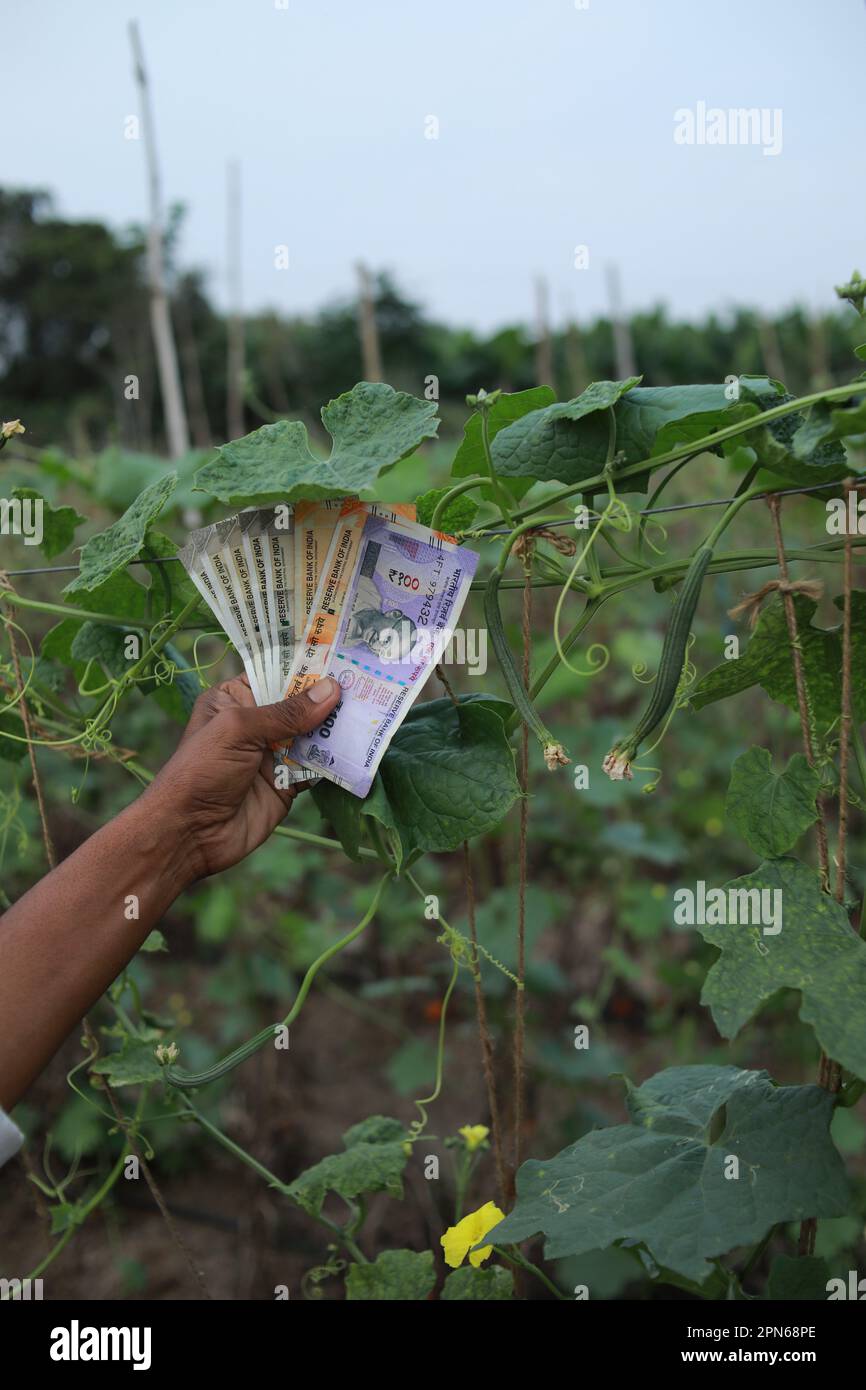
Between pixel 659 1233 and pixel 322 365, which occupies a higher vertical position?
pixel 322 365

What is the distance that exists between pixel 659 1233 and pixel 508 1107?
170 cm

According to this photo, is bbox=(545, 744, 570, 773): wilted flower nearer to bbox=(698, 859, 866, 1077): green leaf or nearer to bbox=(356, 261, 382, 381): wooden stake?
bbox=(698, 859, 866, 1077): green leaf

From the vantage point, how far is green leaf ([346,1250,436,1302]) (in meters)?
1.38

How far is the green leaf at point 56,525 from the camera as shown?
56.6 inches

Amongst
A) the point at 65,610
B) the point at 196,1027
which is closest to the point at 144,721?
the point at 196,1027

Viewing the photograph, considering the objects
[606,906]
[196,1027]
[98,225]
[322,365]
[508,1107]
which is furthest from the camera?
[98,225]

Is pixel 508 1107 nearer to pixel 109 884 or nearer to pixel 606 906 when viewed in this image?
pixel 606 906

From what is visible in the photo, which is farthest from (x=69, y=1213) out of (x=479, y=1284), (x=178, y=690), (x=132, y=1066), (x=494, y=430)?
(x=494, y=430)

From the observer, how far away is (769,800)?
113 centimetres

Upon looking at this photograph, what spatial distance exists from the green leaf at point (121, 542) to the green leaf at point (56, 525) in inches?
6.5

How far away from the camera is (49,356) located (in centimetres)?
2086

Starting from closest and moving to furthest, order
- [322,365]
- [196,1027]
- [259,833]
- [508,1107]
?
1. [259,833]
2. [508,1107]
3. [196,1027]
4. [322,365]

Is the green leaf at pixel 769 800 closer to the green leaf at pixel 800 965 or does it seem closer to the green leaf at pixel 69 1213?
the green leaf at pixel 800 965

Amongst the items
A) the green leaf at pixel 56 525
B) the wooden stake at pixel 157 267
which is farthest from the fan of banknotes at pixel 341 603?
the wooden stake at pixel 157 267
